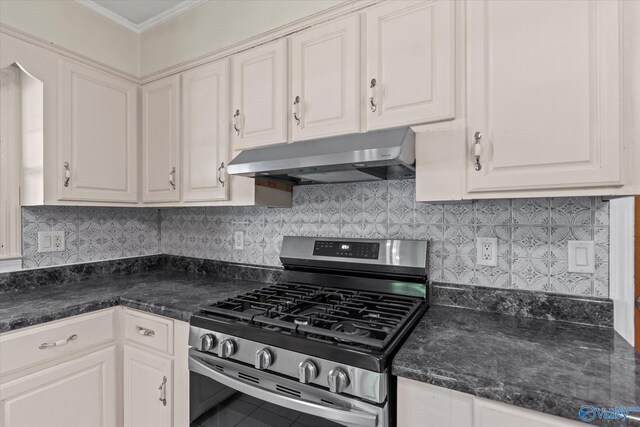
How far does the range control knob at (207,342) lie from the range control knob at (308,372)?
0.43 m

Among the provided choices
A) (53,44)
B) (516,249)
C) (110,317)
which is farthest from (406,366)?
(53,44)

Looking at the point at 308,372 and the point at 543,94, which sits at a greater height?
the point at 543,94

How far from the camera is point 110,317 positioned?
161 centimetres

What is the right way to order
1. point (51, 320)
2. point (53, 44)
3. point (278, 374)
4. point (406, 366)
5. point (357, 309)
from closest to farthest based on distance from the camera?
1. point (406, 366)
2. point (278, 374)
3. point (357, 309)
4. point (51, 320)
5. point (53, 44)

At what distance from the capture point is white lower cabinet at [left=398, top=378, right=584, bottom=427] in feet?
2.56

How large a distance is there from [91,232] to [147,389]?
1.15 meters

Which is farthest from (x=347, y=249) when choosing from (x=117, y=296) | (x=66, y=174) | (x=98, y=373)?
(x=66, y=174)

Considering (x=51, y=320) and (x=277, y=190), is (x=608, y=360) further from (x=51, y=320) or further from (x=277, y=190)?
(x=51, y=320)

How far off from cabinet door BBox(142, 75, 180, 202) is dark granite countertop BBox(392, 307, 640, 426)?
5.30 feet

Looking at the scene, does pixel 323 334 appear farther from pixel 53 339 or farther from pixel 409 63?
pixel 53 339

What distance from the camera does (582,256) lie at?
1214 mm

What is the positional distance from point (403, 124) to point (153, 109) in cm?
162

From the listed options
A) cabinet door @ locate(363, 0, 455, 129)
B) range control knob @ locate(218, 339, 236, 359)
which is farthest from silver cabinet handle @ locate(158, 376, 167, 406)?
cabinet door @ locate(363, 0, 455, 129)

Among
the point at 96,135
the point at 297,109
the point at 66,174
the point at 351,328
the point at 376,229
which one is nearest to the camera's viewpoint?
the point at 351,328
